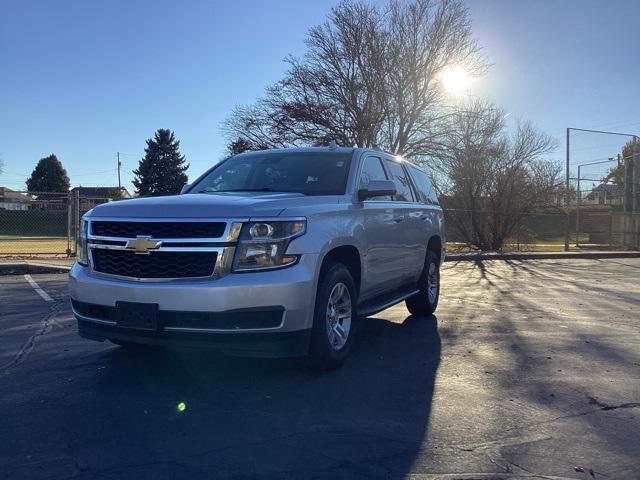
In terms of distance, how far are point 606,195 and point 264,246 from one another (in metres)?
28.2

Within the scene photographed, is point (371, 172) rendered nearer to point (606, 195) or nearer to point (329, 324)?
point (329, 324)

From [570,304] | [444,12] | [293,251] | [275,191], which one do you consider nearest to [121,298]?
[293,251]

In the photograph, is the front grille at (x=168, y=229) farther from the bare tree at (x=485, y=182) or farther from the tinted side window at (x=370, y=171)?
the bare tree at (x=485, y=182)

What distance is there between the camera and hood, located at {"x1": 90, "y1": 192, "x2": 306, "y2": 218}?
4355 mm

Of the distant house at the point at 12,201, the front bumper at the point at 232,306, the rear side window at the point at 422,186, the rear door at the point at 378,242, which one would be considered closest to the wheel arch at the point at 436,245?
the rear side window at the point at 422,186

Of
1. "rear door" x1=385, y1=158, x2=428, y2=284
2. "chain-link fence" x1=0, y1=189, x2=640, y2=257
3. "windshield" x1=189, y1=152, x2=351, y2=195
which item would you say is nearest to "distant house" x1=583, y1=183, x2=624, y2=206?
"chain-link fence" x1=0, y1=189, x2=640, y2=257

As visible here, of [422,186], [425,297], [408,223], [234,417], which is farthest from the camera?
[422,186]

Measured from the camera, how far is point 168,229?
439 centimetres

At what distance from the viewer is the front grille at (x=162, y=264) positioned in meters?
4.28

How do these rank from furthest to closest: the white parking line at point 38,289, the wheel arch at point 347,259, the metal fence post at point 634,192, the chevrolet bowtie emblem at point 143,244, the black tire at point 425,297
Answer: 1. the metal fence post at point 634,192
2. the white parking line at point 38,289
3. the black tire at point 425,297
4. the wheel arch at point 347,259
5. the chevrolet bowtie emblem at point 143,244

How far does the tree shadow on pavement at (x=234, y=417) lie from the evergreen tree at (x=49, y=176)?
77.5 meters

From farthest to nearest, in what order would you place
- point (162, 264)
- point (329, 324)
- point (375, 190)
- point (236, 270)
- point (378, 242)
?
1. point (378, 242)
2. point (375, 190)
3. point (329, 324)
4. point (162, 264)
5. point (236, 270)

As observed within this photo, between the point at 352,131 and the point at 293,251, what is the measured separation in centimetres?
2351

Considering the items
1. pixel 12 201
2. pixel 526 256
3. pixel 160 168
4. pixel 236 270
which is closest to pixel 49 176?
pixel 160 168
